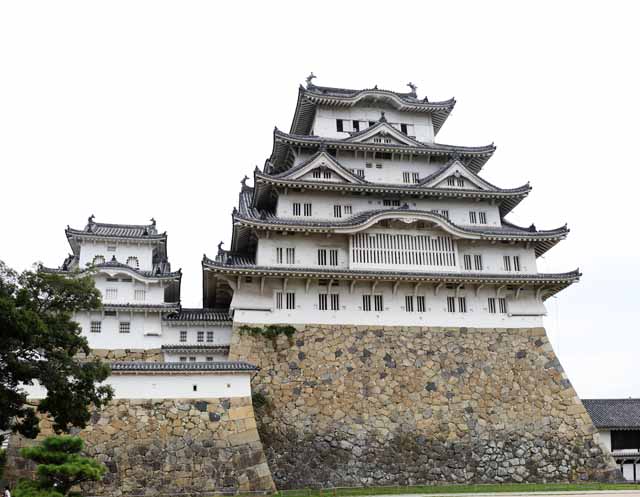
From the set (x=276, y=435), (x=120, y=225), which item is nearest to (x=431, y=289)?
(x=276, y=435)

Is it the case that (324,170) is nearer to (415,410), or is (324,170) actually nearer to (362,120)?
(362,120)

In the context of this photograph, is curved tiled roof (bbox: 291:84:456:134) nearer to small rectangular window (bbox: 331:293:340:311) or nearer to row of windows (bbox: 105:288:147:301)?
small rectangular window (bbox: 331:293:340:311)

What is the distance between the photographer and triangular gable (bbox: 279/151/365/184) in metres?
33.9

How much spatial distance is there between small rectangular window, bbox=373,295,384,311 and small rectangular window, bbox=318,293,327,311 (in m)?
2.52

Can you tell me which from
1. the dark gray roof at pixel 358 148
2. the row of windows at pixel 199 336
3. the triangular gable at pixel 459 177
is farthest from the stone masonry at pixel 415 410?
the dark gray roof at pixel 358 148

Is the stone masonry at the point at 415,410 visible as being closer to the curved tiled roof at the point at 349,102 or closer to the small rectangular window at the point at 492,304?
the small rectangular window at the point at 492,304

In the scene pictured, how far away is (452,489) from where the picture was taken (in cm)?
2564

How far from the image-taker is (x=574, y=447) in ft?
99.1

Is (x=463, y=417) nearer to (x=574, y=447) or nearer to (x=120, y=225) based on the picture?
(x=574, y=447)

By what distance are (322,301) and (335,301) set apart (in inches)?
26.0

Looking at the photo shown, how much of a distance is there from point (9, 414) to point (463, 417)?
19863 millimetres

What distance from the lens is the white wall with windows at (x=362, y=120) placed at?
38.8 metres

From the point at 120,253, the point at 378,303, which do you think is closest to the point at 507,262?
the point at 378,303

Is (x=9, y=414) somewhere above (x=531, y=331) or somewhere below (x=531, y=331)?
below
